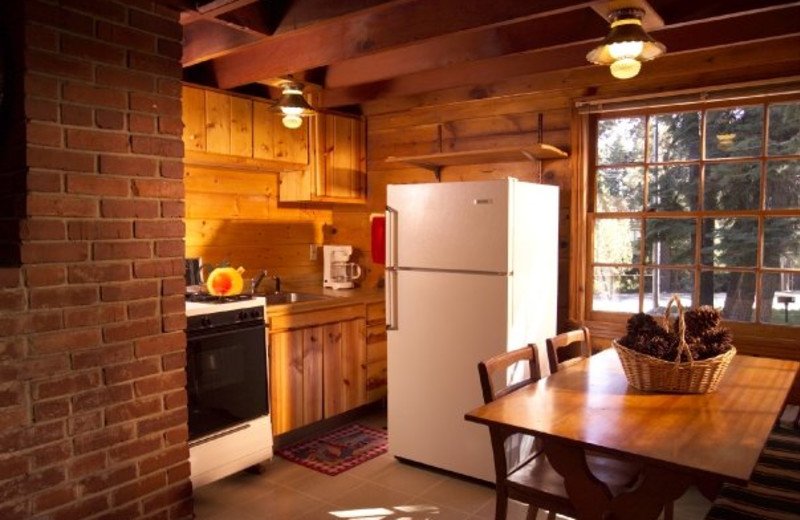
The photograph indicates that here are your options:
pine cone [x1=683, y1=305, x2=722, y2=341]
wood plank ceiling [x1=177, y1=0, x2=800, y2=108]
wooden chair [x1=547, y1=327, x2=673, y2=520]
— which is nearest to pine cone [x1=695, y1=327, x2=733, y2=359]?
pine cone [x1=683, y1=305, x2=722, y2=341]

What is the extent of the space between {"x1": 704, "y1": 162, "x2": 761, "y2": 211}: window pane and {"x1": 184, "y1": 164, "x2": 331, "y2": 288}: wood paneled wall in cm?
255

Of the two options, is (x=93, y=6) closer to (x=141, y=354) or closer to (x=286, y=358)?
(x=141, y=354)

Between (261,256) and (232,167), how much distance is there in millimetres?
626

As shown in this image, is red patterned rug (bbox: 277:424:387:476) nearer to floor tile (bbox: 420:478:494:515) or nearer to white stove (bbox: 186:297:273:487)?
white stove (bbox: 186:297:273:487)

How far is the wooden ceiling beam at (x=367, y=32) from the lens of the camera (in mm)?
2324

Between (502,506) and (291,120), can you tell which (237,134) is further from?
(502,506)

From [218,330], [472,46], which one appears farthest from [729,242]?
[218,330]

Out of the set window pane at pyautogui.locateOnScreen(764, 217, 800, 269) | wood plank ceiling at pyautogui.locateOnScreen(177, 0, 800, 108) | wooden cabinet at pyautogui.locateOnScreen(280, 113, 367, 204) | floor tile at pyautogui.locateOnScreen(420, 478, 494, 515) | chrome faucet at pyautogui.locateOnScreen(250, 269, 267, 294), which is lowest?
floor tile at pyautogui.locateOnScreen(420, 478, 494, 515)

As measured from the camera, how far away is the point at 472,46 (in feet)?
9.76

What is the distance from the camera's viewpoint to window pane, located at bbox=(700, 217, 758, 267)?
3.02m

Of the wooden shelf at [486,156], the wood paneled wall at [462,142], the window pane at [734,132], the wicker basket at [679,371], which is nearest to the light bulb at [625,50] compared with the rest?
the wicker basket at [679,371]

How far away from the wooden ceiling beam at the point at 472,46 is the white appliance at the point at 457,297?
66 centimetres

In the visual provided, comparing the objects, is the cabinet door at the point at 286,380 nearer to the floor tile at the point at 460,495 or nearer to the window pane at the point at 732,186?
the floor tile at the point at 460,495

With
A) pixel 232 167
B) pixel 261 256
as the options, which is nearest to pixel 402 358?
pixel 261 256
